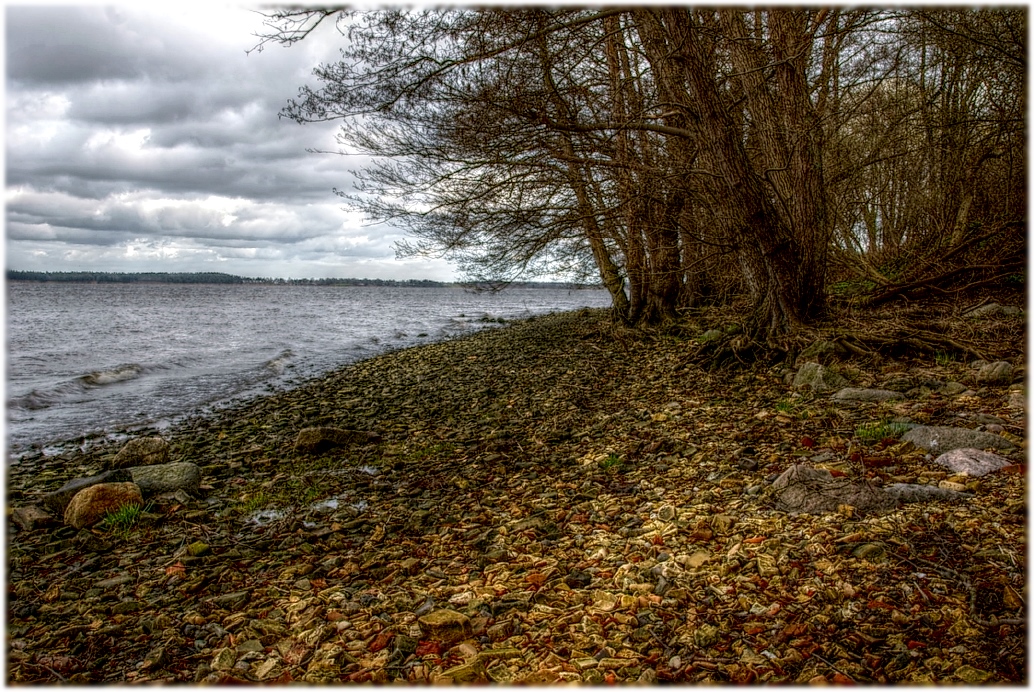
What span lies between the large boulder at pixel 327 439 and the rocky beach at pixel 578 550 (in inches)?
1.7

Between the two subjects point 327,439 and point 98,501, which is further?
point 327,439

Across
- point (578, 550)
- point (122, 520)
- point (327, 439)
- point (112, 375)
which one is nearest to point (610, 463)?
point (578, 550)

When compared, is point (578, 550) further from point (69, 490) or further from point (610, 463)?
point (69, 490)

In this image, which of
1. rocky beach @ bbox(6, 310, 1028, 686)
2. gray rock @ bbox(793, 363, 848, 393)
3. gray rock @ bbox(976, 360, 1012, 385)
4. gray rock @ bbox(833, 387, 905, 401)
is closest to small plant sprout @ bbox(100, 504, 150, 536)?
rocky beach @ bbox(6, 310, 1028, 686)

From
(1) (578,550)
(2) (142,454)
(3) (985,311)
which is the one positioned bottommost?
(2) (142,454)

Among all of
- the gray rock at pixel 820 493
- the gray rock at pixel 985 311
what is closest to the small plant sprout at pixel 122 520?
the gray rock at pixel 820 493

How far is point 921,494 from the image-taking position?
14.8 feet

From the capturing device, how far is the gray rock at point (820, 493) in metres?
4.50

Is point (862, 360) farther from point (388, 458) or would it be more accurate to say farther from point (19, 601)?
point (19, 601)

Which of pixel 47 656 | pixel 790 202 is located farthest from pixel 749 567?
pixel 790 202

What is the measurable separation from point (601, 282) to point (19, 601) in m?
14.4

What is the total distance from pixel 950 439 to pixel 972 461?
57 cm

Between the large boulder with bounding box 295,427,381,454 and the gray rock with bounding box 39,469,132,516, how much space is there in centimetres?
207

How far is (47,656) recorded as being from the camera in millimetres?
3832
